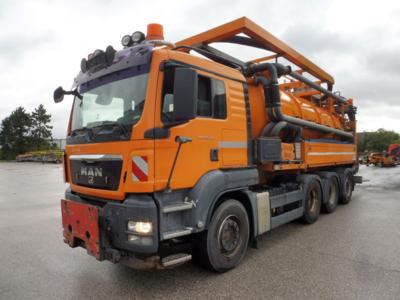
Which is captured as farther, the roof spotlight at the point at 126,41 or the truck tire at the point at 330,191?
the truck tire at the point at 330,191

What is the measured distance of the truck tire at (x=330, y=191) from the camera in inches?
261

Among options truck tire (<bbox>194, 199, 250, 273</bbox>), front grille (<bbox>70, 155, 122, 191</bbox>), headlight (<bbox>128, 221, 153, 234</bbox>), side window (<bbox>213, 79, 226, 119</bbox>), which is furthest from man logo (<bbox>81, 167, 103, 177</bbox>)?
side window (<bbox>213, 79, 226, 119</bbox>)

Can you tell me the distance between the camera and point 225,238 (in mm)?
3740

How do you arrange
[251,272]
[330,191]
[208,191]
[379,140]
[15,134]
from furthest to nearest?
[379,140]
[15,134]
[330,191]
[251,272]
[208,191]

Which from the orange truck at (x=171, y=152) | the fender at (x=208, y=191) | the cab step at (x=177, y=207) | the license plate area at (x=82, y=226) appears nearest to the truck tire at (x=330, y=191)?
the orange truck at (x=171, y=152)

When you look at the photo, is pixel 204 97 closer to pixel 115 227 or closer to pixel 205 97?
pixel 205 97

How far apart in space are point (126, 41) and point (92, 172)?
1.86 m

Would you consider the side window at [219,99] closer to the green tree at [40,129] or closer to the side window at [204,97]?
the side window at [204,97]

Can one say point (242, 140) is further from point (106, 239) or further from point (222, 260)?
point (106, 239)

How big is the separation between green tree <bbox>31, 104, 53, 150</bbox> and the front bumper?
6430cm

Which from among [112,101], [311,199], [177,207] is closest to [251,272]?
[177,207]

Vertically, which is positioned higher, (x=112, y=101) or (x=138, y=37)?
(x=138, y=37)

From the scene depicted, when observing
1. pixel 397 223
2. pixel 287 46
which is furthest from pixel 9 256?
pixel 397 223

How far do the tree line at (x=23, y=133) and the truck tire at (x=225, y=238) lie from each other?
64642 mm
